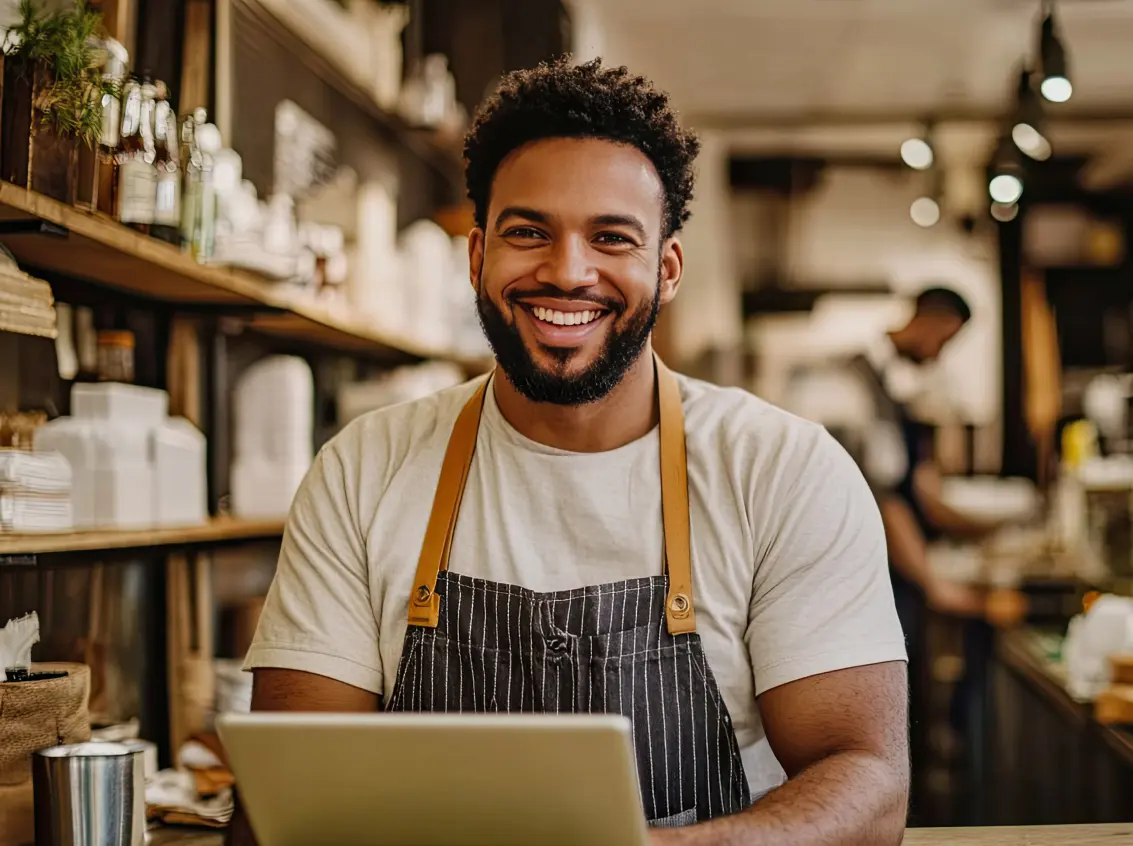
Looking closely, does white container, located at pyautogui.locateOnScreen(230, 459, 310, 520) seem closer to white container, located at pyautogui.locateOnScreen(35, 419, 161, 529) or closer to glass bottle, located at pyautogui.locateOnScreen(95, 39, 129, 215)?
white container, located at pyautogui.locateOnScreen(35, 419, 161, 529)

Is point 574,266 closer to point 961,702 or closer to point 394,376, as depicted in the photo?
point 394,376

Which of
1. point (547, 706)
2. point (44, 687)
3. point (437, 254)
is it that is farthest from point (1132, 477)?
point (44, 687)

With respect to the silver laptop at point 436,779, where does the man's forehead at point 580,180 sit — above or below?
above

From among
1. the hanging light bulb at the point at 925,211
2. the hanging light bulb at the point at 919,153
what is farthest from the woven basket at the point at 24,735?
the hanging light bulb at the point at 925,211

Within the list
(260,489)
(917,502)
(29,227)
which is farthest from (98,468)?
(917,502)

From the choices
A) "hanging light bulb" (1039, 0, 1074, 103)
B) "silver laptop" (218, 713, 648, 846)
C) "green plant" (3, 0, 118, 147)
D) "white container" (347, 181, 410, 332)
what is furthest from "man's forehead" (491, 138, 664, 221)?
"hanging light bulb" (1039, 0, 1074, 103)

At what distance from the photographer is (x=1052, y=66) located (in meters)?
4.09

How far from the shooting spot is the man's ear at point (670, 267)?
70.5 inches

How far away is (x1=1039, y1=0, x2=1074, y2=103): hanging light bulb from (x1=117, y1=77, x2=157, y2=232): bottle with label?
10.00ft

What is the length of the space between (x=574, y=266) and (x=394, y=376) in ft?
6.53

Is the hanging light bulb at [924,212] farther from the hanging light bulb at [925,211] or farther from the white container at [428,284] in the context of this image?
the white container at [428,284]

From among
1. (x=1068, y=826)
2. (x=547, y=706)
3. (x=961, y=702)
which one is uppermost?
(x=547, y=706)

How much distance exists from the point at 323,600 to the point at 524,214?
0.55 meters

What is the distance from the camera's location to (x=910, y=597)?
14.1ft
